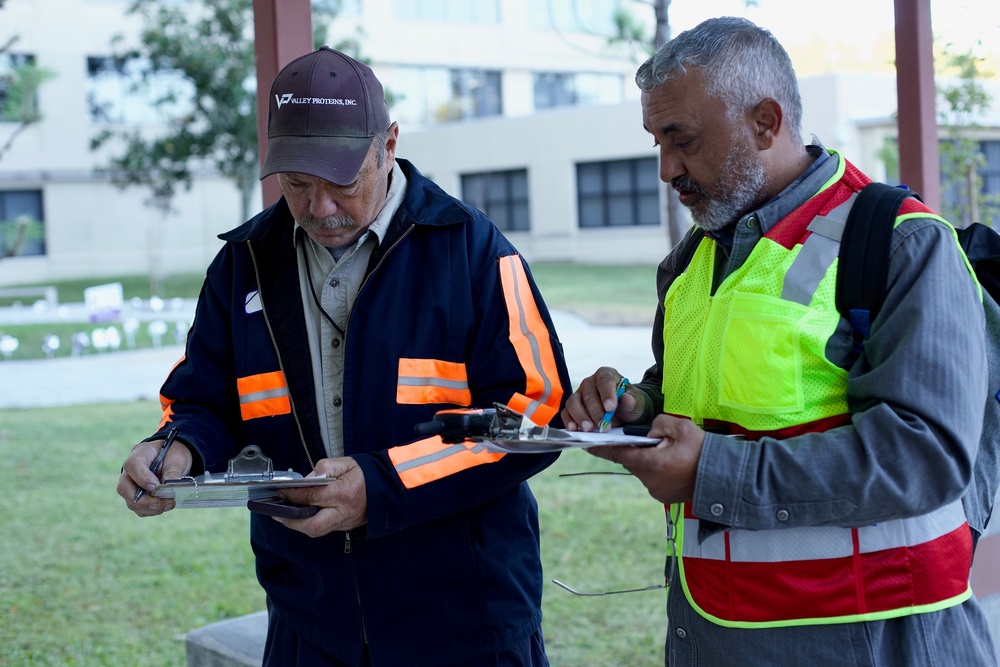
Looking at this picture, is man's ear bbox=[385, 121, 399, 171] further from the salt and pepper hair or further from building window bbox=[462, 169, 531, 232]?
building window bbox=[462, 169, 531, 232]

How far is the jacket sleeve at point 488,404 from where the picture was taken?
215 centimetres

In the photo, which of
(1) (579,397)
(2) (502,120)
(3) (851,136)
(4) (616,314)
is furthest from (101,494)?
(2) (502,120)

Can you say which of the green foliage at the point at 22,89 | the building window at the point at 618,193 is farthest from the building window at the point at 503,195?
the green foliage at the point at 22,89

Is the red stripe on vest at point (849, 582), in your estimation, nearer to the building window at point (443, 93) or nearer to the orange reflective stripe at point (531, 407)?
the orange reflective stripe at point (531, 407)

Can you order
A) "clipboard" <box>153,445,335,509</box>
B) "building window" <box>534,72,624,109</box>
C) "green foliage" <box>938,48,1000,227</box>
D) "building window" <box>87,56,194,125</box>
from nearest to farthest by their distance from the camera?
"clipboard" <box>153,445,335,509</box> < "green foliage" <box>938,48,1000,227</box> < "building window" <box>87,56,194,125</box> < "building window" <box>534,72,624,109</box>

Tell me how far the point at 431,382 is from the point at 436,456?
168 mm

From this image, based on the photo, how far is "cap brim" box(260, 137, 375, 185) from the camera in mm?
2260

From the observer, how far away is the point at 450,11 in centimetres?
3481

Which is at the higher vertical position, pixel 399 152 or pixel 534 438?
pixel 399 152

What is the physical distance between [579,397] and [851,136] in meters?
22.6

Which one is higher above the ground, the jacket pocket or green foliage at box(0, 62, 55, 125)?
green foliage at box(0, 62, 55, 125)

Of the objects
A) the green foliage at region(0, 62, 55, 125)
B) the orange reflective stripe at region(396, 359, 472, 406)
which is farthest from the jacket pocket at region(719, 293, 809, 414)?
the green foliage at region(0, 62, 55, 125)

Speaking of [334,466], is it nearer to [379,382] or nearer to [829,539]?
[379,382]

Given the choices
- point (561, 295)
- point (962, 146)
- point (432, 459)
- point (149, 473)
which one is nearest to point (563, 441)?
point (432, 459)
